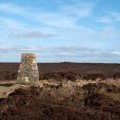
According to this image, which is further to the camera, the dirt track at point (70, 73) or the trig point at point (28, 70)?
the dirt track at point (70, 73)

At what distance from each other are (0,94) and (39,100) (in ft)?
16.5

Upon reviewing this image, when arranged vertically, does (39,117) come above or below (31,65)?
below

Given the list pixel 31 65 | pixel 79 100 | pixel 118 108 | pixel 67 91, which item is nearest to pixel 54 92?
Result: pixel 67 91

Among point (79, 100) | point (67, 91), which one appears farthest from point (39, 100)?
point (67, 91)

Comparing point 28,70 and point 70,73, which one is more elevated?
point 28,70

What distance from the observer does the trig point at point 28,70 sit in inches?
1105

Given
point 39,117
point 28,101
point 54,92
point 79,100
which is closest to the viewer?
point 39,117

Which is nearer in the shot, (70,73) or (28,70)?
(28,70)

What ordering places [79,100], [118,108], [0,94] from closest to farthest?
[118,108], [79,100], [0,94]

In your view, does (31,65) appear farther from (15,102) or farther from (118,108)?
(118,108)

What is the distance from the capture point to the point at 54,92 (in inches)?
835

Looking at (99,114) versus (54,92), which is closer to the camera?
(99,114)

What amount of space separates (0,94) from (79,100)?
5.26 metres

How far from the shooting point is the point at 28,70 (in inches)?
1112
